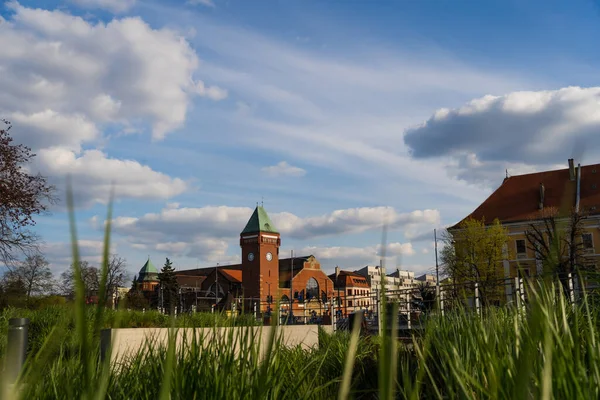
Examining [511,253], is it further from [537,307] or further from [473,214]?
[537,307]

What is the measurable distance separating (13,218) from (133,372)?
15751 millimetres

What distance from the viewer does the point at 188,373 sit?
8.43 feet

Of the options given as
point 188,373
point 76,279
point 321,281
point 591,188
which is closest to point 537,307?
point 76,279

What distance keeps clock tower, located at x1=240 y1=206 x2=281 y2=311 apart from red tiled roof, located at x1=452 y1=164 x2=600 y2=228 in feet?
139

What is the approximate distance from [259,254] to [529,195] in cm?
4839

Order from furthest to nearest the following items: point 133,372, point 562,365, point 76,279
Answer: point 133,372
point 562,365
point 76,279

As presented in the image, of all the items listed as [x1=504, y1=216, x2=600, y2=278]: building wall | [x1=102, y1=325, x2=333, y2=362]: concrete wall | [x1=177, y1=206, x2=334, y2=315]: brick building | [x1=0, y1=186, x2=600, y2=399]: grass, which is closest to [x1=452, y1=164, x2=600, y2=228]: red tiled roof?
[x1=504, y1=216, x2=600, y2=278]: building wall

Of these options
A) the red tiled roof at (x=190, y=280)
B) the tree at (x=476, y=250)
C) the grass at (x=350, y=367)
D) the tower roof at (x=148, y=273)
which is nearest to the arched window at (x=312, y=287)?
the red tiled roof at (x=190, y=280)

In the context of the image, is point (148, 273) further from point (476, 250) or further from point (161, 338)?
point (161, 338)

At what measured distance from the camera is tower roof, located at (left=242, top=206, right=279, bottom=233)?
99.9m

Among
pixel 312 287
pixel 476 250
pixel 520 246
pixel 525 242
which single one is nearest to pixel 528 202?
pixel 520 246

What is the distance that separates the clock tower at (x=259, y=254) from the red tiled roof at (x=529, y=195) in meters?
42.4

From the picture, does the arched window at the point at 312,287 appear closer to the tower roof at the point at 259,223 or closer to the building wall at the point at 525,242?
the tower roof at the point at 259,223

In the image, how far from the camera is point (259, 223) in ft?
329
